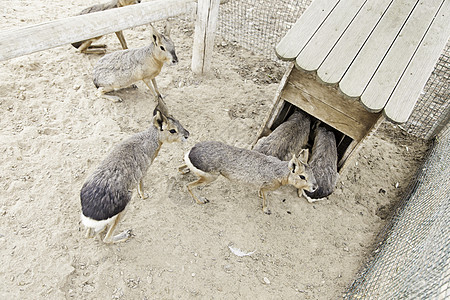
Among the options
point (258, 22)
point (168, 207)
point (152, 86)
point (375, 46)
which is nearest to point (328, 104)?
point (375, 46)

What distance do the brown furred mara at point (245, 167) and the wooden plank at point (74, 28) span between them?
1423mm

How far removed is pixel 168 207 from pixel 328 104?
193 cm

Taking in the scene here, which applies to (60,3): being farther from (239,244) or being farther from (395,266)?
(395,266)

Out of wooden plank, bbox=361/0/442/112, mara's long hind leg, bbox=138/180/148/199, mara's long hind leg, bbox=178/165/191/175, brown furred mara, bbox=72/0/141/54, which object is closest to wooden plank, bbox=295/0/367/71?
wooden plank, bbox=361/0/442/112

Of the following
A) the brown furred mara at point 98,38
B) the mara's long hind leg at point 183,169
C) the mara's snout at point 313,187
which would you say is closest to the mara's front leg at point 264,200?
the mara's snout at point 313,187

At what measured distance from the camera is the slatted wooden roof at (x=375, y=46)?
258cm

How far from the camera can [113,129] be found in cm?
363

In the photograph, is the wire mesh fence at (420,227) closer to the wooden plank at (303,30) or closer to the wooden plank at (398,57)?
the wooden plank at (398,57)

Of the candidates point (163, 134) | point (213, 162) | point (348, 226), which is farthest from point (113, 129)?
point (348, 226)

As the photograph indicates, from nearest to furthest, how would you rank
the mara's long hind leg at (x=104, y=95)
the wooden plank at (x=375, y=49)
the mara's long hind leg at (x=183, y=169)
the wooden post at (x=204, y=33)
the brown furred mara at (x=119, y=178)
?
the brown furred mara at (x=119, y=178)
the wooden plank at (x=375, y=49)
the mara's long hind leg at (x=183, y=169)
the wooden post at (x=204, y=33)
the mara's long hind leg at (x=104, y=95)

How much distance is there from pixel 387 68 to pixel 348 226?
64.3 inches

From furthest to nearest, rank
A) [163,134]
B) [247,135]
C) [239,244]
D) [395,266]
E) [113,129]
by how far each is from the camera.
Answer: [247,135], [113,129], [163,134], [239,244], [395,266]

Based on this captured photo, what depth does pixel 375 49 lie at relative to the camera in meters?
2.76

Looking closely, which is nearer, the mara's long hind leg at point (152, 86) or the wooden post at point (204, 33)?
the wooden post at point (204, 33)
